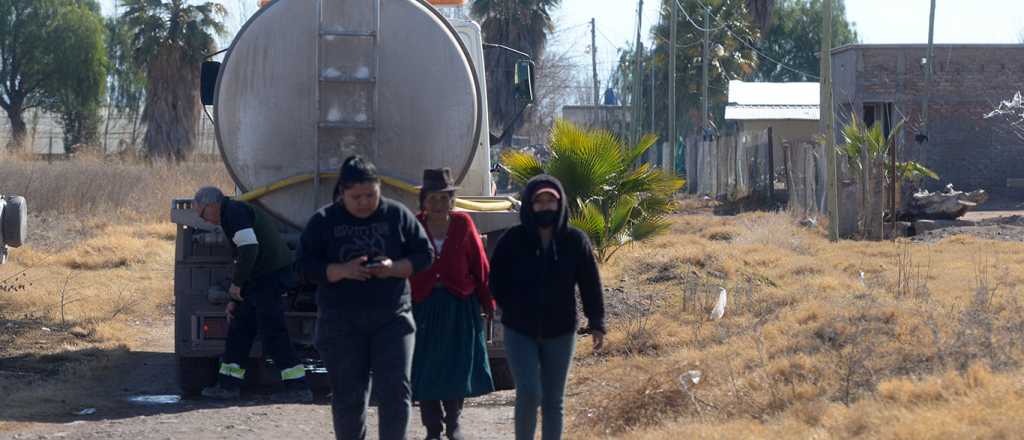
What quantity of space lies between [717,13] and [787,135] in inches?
400

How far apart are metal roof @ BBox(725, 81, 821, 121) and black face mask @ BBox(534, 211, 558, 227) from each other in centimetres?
3498

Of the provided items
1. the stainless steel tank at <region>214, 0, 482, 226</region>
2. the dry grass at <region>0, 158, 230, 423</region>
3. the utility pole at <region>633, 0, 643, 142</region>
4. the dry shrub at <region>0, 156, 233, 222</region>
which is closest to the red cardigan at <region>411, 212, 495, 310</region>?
the stainless steel tank at <region>214, 0, 482, 226</region>

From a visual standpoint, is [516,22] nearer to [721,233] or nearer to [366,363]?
[721,233]

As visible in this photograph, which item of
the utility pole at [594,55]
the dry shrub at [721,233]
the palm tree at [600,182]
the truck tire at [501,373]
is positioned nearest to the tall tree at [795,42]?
Result: the utility pole at [594,55]

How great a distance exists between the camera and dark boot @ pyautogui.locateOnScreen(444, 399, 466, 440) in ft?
22.4

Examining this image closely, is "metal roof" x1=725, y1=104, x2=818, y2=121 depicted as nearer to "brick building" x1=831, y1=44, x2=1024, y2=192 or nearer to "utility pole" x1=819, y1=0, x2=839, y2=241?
"brick building" x1=831, y1=44, x2=1024, y2=192

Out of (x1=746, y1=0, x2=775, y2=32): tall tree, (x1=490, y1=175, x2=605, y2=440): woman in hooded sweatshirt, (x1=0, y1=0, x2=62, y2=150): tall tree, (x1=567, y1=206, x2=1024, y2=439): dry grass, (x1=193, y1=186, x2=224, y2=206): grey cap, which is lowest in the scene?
(x1=567, y1=206, x2=1024, y2=439): dry grass

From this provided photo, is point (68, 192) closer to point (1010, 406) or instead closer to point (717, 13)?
point (1010, 406)

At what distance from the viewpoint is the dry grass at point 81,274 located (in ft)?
32.2

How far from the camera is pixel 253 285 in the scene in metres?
8.16

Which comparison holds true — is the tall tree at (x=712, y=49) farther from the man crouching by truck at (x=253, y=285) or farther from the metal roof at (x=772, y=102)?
the man crouching by truck at (x=253, y=285)

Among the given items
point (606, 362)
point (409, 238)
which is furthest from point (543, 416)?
point (606, 362)

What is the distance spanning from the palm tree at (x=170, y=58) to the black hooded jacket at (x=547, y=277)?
31068 millimetres

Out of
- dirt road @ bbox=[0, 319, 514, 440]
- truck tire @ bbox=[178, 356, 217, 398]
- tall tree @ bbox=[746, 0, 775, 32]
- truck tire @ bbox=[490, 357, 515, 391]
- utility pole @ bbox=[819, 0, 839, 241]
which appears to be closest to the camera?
dirt road @ bbox=[0, 319, 514, 440]
